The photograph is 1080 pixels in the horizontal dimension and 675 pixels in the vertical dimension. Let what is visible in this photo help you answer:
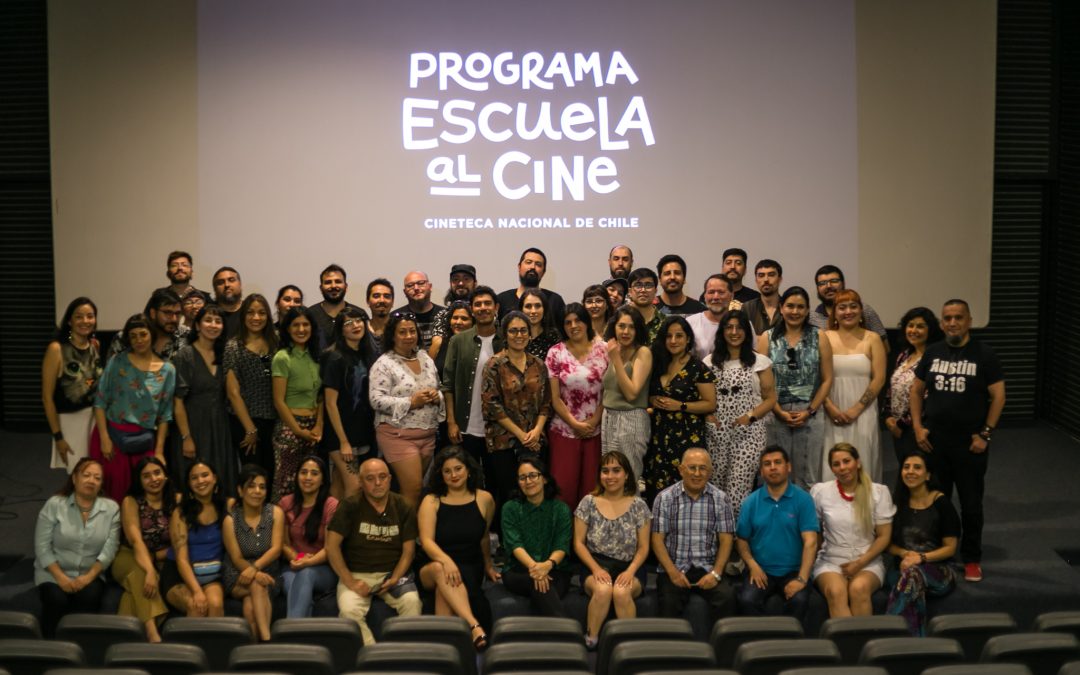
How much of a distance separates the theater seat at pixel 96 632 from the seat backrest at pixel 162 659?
1.34 feet

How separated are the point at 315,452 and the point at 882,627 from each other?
278 cm

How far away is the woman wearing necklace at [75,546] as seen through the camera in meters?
4.96

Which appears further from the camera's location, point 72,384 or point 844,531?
point 72,384

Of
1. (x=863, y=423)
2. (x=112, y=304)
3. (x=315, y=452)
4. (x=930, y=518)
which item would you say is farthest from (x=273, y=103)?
(x=930, y=518)

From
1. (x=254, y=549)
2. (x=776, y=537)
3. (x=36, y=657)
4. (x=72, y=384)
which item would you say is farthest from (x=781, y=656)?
(x=72, y=384)

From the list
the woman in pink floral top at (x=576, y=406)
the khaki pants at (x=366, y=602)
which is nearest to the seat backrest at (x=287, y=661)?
the khaki pants at (x=366, y=602)

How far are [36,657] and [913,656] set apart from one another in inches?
97.9

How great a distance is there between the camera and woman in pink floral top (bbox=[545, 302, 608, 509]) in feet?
17.6

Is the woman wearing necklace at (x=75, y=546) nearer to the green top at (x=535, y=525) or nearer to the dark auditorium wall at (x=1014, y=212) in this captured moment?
the green top at (x=535, y=525)

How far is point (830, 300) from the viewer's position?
19.7ft

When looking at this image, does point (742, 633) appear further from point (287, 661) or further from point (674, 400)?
point (674, 400)

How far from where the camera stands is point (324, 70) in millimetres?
7047

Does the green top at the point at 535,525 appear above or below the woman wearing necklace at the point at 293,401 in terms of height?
below

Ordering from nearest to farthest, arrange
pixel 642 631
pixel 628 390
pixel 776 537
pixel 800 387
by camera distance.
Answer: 1. pixel 642 631
2. pixel 776 537
3. pixel 628 390
4. pixel 800 387
